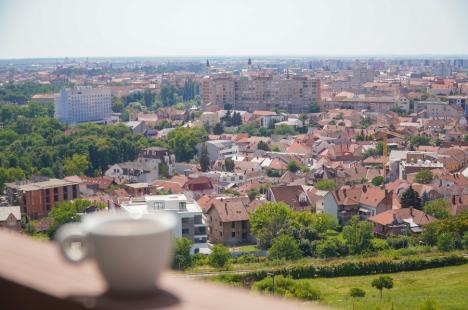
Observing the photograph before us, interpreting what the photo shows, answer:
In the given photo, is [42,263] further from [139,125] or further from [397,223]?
[139,125]

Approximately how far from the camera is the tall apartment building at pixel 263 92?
22.2 meters

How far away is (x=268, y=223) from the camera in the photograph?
6.74 m

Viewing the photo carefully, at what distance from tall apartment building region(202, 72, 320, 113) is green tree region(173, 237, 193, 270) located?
1651 centimetres

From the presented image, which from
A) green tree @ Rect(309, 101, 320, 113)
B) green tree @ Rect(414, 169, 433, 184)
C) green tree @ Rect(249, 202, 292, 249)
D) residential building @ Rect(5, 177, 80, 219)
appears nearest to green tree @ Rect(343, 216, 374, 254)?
green tree @ Rect(249, 202, 292, 249)

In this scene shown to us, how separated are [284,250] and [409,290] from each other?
4.04 ft

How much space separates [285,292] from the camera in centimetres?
497

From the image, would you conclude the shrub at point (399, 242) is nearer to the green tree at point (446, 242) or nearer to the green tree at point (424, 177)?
the green tree at point (446, 242)

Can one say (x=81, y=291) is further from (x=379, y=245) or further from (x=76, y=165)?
(x=76, y=165)

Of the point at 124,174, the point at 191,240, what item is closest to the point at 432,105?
the point at 124,174

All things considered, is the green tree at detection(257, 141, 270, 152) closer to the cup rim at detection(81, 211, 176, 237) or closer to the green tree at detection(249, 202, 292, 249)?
the green tree at detection(249, 202, 292, 249)

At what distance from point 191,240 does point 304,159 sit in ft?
18.7

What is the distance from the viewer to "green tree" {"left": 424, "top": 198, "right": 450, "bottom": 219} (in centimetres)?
766

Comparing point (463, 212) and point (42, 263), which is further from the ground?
point (42, 263)

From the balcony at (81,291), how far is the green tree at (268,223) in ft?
20.3
